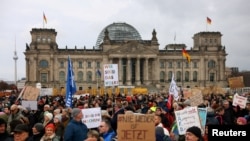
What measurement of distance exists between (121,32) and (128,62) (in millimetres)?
14459

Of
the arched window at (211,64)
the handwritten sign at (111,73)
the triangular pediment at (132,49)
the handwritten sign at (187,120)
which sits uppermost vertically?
the triangular pediment at (132,49)

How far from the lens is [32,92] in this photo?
1862cm

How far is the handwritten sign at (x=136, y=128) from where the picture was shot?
6.72m

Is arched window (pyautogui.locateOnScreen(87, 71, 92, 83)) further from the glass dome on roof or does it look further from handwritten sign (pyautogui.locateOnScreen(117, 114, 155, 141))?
handwritten sign (pyautogui.locateOnScreen(117, 114, 155, 141))

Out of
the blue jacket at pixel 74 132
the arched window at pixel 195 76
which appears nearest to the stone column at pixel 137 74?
the arched window at pixel 195 76

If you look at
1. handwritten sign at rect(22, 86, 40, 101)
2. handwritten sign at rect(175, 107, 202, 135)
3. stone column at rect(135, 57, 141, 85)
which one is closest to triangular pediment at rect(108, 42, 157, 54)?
stone column at rect(135, 57, 141, 85)

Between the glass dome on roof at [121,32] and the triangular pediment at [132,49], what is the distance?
1195 centimetres

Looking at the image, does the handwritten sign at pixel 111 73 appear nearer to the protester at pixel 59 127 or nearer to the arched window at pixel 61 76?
the protester at pixel 59 127

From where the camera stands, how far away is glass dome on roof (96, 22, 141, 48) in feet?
332

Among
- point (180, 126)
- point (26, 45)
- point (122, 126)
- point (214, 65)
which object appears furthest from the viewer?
point (214, 65)

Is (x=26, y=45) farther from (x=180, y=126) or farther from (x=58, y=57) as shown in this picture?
(x=180, y=126)

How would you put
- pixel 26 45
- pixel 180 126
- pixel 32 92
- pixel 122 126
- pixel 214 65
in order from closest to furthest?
pixel 122 126 < pixel 180 126 < pixel 32 92 < pixel 26 45 < pixel 214 65

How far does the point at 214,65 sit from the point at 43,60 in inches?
1375

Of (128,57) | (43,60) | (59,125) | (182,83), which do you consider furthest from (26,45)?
(59,125)
